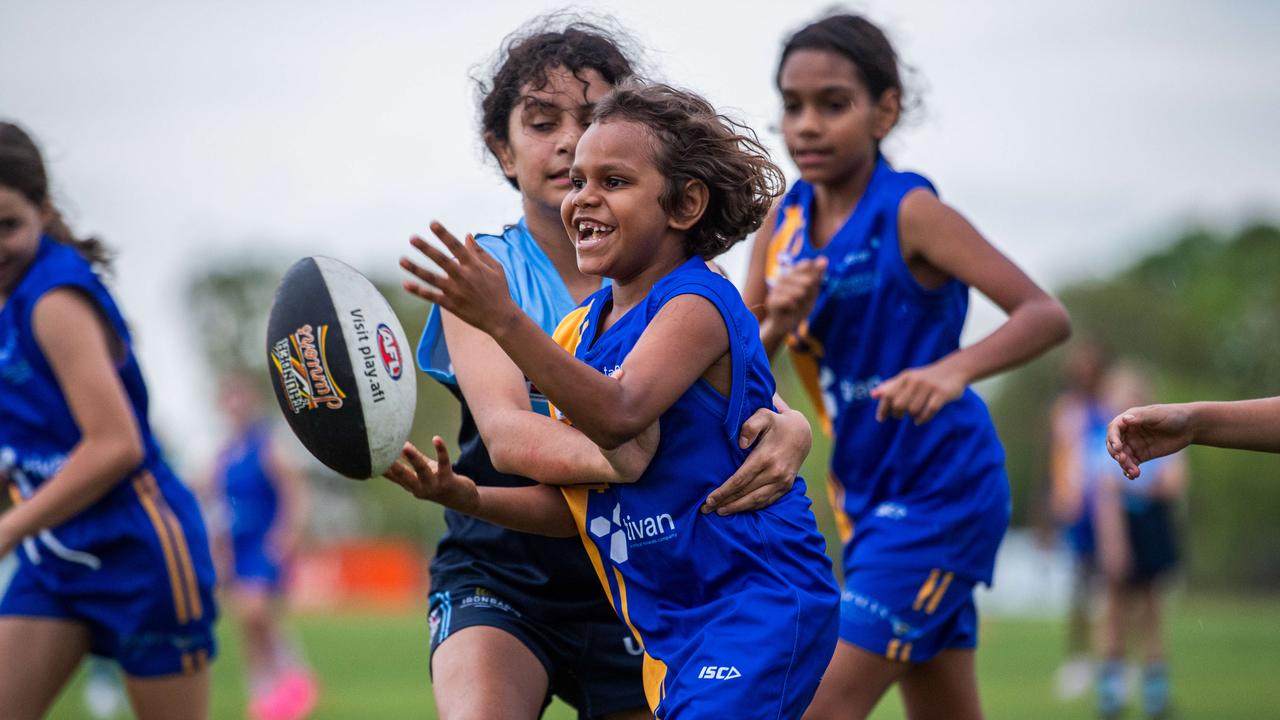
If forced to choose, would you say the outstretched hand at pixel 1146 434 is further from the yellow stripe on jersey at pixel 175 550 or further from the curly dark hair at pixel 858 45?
the yellow stripe on jersey at pixel 175 550

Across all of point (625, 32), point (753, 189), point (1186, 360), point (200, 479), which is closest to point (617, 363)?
point (753, 189)

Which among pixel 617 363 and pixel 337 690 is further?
pixel 337 690

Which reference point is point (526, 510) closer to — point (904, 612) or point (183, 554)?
point (904, 612)

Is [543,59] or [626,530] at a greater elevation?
[543,59]

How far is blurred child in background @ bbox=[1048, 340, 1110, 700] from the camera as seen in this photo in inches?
427

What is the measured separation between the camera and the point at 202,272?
2884 inches

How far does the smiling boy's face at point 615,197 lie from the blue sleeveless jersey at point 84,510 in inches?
83.1

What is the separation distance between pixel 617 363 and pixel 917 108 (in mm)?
2077

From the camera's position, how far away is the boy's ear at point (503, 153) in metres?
3.94

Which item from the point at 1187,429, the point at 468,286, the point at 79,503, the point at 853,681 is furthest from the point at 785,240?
the point at 79,503

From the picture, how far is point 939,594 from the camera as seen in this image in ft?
13.8

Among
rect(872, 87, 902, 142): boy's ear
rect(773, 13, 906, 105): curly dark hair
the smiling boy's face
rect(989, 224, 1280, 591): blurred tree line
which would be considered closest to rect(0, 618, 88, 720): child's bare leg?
the smiling boy's face

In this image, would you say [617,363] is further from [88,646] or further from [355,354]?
[88,646]

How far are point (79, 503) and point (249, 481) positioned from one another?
7.92 m
